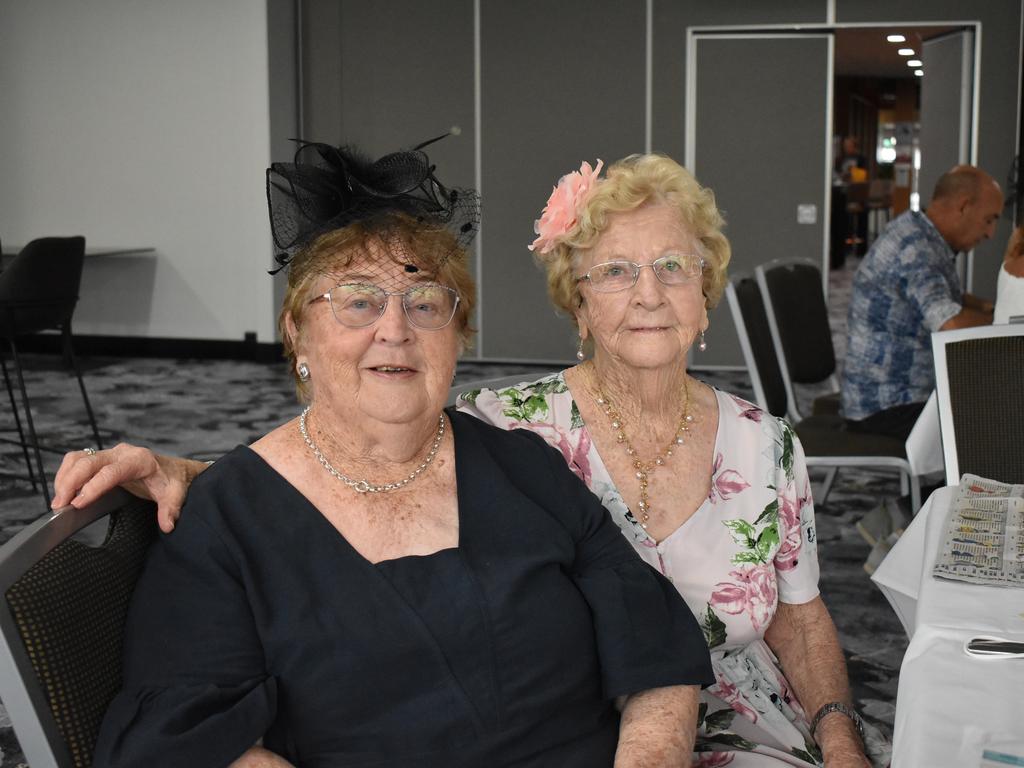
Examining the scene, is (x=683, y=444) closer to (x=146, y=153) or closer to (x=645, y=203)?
(x=645, y=203)

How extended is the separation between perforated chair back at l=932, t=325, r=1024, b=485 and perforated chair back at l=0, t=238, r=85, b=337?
391cm

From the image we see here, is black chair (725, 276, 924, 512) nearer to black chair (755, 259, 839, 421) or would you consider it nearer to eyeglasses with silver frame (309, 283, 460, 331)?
black chair (755, 259, 839, 421)

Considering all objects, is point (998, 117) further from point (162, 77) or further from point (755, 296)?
point (162, 77)

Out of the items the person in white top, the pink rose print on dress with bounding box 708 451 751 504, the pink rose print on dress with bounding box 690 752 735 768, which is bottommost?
the pink rose print on dress with bounding box 690 752 735 768

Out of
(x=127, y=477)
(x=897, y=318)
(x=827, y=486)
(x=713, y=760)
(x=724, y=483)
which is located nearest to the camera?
(x=127, y=477)

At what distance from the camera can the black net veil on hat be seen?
152 cm

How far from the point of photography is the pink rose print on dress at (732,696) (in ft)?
5.88

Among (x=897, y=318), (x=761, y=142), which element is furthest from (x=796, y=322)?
(x=761, y=142)

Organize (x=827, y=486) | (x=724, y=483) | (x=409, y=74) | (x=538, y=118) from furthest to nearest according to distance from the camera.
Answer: (x=409, y=74) < (x=538, y=118) < (x=827, y=486) < (x=724, y=483)

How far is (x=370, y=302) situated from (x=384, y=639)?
0.42 m

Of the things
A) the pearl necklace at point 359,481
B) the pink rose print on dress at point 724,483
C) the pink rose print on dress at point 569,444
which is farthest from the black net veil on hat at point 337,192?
the pink rose print on dress at point 724,483

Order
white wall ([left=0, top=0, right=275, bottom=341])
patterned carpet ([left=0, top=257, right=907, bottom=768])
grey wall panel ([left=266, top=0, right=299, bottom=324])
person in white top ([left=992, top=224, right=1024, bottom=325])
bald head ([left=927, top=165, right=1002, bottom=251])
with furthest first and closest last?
white wall ([left=0, top=0, right=275, bottom=341]) → grey wall panel ([left=266, top=0, right=299, bottom=324]) → bald head ([left=927, top=165, right=1002, bottom=251]) → person in white top ([left=992, top=224, right=1024, bottom=325]) → patterned carpet ([left=0, top=257, right=907, bottom=768])

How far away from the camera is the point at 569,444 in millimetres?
1959

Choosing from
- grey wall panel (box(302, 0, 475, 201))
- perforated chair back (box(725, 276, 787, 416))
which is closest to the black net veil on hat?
perforated chair back (box(725, 276, 787, 416))
